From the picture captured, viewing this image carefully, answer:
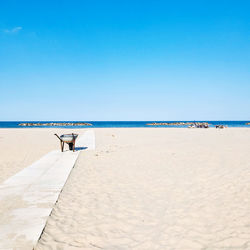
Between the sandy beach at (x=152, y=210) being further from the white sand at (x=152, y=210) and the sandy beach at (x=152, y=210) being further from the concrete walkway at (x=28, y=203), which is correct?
the concrete walkway at (x=28, y=203)

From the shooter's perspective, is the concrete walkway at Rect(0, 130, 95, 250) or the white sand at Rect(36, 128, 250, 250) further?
the white sand at Rect(36, 128, 250, 250)

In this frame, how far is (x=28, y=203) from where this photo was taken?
440 centimetres

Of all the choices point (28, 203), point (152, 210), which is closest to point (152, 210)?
point (152, 210)

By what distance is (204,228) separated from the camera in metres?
3.61

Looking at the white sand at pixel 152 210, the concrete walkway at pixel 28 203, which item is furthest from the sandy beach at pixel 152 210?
the concrete walkway at pixel 28 203

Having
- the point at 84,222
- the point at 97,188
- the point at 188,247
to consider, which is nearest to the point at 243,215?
the point at 188,247

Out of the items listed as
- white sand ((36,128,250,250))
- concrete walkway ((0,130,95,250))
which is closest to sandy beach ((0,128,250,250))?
white sand ((36,128,250,250))

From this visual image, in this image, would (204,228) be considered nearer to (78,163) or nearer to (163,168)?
(163,168)

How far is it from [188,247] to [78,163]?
21.3 ft

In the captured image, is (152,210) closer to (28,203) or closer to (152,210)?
(152,210)

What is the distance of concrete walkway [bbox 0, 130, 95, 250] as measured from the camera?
310 cm

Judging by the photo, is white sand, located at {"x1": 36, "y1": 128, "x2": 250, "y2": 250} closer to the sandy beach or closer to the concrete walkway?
the sandy beach

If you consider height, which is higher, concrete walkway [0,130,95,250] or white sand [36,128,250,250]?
concrete walkway [0,130,95,250]

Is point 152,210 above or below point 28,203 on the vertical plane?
below
